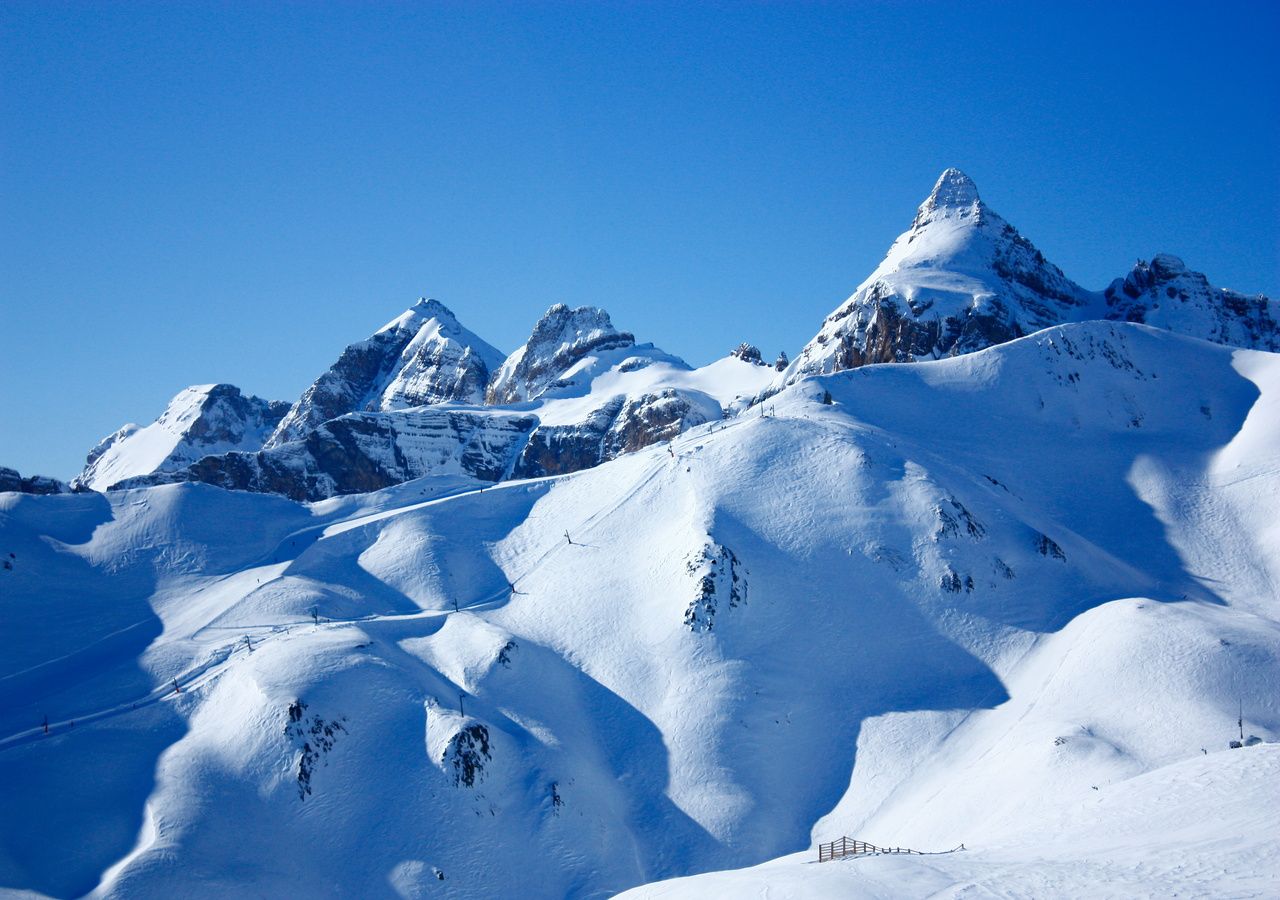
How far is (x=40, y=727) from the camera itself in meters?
60.2

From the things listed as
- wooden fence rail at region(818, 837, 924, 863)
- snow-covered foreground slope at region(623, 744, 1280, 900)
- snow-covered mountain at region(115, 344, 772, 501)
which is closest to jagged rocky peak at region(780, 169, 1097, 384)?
snow-covered mountain at region(115, 344, 772, 501)

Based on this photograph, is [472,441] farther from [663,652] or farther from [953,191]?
[663,652]

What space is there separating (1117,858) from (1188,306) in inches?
5308

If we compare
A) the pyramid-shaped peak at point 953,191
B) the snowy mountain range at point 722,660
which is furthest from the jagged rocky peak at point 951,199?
the snowy mountain range at point 722,660

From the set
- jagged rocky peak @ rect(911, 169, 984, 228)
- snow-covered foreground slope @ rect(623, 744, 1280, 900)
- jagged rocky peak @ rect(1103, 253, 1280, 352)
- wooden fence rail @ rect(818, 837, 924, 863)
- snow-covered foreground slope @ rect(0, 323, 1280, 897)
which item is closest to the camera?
snow-covered foreground slope @ rect(623, 744, 1280, 900)

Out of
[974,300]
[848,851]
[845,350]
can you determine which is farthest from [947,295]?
[848,851]

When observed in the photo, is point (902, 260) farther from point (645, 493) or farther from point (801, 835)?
point (801, 835)

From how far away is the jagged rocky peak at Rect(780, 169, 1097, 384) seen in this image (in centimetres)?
12800

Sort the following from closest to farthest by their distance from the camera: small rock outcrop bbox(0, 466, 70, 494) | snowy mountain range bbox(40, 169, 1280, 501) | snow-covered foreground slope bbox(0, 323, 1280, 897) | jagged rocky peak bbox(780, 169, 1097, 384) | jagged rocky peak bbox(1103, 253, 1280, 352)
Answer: snow-covered foreground slope bbox(0, 323, 1280, 897) < small rock outcrop bbox(0, 466, 70, 494) < jagged rocky peak bbox(780, 169, 1097, 384) < snowy mountain range bbox(40, 169, 1280, 501) < jagged rocky peak bbox(1103, 253, 1280, 352)

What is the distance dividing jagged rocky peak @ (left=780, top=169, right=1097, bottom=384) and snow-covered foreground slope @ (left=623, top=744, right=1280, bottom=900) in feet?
303

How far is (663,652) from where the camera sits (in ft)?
225

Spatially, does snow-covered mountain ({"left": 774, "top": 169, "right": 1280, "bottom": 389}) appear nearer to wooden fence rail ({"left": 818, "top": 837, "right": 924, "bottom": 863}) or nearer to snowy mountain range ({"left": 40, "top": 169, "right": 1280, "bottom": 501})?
snowy mountain range ({"left": 40, "top": 169, "right": 1280, "bottom": 501})

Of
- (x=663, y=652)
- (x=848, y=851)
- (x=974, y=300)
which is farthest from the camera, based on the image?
(x=974, y=300)

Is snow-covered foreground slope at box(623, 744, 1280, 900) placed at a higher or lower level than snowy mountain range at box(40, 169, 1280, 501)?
lower
